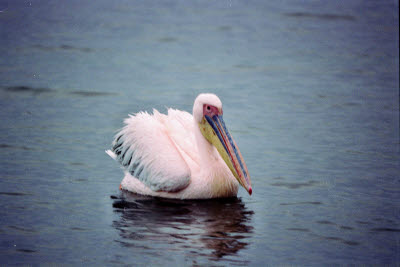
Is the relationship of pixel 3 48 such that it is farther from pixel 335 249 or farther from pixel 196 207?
pixel 335 249

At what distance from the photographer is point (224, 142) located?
260 inches

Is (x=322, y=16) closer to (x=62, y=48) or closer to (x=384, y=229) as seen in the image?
(x=62, y=48)

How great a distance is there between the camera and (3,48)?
12469 millimetres

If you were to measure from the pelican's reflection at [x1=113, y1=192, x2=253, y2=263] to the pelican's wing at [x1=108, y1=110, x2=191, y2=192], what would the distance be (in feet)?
0.64

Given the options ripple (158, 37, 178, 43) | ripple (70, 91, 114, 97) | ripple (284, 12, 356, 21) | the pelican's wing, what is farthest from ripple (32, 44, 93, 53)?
the pelican's wing

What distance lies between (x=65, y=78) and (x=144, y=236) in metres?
5.72

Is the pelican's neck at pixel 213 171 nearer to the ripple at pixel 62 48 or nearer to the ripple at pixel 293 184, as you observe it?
the ripple at pixel 293 184

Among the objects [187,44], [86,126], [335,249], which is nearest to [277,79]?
[187,44]

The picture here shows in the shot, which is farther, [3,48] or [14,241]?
[3,48]

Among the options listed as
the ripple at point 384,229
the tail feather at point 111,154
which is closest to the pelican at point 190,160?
the tail feather at point 111,154

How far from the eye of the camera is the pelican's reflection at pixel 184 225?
549 centimetres

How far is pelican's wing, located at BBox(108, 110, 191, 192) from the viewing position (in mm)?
6488

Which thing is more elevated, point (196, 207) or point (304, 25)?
point (304, 25)

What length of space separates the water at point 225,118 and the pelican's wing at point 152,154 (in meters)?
0.21
